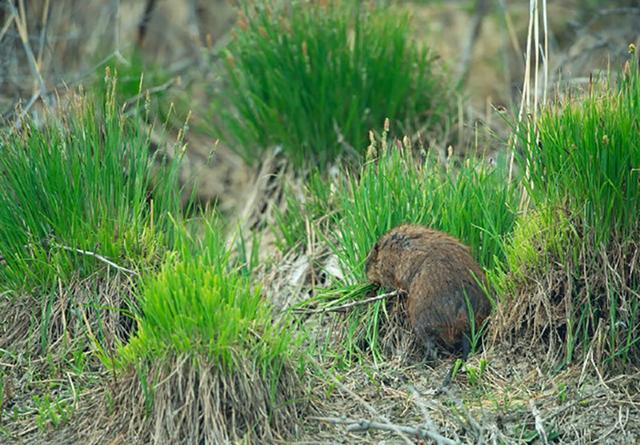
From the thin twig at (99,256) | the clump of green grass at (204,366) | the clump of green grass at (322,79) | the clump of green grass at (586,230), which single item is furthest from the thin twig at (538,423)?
the clump of green grass at (322,79)

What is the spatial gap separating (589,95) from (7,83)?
16.3 ft

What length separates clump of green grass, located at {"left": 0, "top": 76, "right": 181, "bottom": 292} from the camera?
4.46 metres

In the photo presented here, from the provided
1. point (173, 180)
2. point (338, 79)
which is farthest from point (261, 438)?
point (338, 79)

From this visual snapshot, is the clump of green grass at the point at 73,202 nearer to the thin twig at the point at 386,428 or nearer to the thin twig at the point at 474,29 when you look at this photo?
the thin twig at the point at 386,428

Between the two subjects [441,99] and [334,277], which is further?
Answer: [441,99]

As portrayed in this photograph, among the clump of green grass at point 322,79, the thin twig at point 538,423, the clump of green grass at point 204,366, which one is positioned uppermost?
the clump of green grass at point 322,79

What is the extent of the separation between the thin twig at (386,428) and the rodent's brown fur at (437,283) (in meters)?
0.62

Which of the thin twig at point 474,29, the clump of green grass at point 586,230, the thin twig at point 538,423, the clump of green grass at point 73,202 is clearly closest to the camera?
the thin twig at point 538,423

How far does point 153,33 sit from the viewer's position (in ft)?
33.7

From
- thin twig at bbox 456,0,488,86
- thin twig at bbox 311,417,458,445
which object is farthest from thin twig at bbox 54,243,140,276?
thin twig at bbox 456,0,488,86

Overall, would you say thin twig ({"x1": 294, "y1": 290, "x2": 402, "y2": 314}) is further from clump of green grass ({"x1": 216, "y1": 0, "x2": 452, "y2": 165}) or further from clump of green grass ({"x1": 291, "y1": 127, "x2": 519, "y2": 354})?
clump of green grass ({"x1": 216, "y1": 0, "x2": 452, "y2": 165})

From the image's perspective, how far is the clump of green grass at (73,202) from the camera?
175 inches

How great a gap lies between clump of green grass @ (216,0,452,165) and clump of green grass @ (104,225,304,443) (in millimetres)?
2524

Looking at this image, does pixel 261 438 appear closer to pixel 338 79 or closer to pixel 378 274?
pixel 378 274
